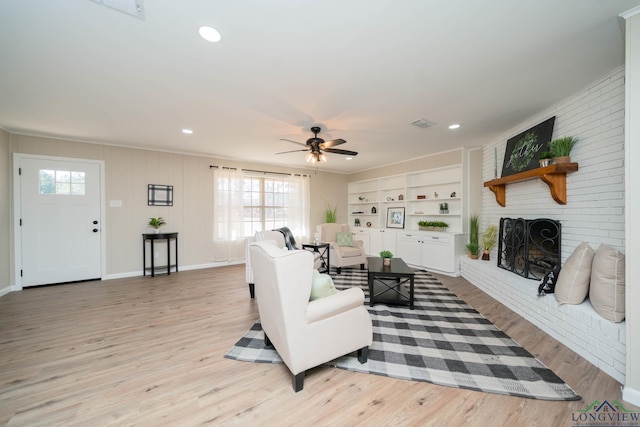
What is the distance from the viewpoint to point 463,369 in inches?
71.5

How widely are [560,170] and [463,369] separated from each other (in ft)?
7.62

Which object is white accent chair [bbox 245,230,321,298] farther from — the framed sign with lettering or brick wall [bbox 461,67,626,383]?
the framed sign with lettering

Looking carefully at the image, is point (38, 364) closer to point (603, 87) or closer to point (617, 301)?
point (617, 301)

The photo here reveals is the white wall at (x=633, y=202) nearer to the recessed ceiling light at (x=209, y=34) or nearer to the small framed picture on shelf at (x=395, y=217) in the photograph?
the recessed ceiling light at (x=209, y=34)

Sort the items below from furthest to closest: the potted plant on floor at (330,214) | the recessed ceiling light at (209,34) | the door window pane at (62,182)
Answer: the potted plant on floor at (330,214) → the door window pane at (62,182) → the recessed ceiling light at (209,34)

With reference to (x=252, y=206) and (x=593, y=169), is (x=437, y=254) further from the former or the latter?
(x=252, y=206)

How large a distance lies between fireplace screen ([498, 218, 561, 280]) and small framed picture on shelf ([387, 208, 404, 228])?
2.28 metres

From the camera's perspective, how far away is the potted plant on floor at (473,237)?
13.8 feet

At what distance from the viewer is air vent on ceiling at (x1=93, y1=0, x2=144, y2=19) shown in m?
1.39

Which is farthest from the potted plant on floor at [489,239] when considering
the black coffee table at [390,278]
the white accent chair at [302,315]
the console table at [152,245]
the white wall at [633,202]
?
the console table at [152,245]

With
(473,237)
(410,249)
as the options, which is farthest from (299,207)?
(473,237)

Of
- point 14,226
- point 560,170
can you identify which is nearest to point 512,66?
point 560,170

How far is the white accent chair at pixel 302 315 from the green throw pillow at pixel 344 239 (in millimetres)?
3117

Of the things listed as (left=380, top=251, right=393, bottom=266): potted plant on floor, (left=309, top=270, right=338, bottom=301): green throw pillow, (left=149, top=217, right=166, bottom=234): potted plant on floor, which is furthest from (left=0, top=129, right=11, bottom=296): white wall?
(left=380, top=251, right=393, bottom=266): potted plant on floor
